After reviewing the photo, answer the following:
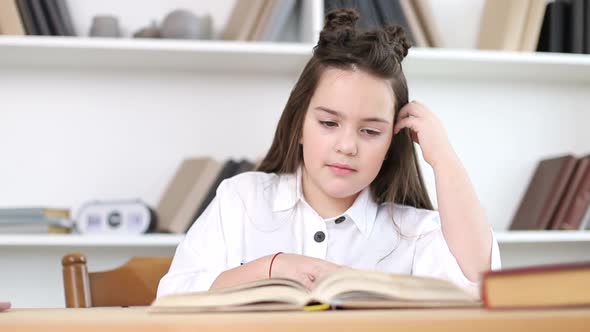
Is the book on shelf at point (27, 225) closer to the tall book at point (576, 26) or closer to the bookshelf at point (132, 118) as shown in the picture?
the bookshelf at point (132, 118)

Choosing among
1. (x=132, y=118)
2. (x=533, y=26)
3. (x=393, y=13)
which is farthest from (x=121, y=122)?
(x=533, y=26)

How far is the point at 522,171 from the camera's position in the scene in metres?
2.70

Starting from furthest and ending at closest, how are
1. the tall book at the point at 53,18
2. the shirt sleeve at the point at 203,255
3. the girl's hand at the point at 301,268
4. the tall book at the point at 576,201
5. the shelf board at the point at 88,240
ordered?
the tall book at the point at 576,201 → the tall book at the point at 53,18 → the shelf board at the point at 88,240 → the shirt sleeve at the point at 203,255 → the girl's hand at the point at 301,268

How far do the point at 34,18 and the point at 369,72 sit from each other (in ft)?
3.81

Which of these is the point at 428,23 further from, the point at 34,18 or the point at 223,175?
the point at 34,18

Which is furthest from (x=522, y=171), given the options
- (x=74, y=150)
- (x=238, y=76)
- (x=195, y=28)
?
(x=74, y=150)

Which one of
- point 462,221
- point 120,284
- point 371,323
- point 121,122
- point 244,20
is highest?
point 371,323

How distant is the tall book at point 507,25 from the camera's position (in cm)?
242

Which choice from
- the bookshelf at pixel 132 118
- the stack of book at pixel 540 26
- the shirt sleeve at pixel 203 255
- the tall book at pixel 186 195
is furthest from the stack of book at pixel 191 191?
the stack of book at pixel 540 26

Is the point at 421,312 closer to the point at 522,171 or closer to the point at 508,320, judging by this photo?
the point at 508,320

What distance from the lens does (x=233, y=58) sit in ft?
7.79

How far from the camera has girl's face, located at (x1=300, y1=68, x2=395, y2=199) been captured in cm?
147

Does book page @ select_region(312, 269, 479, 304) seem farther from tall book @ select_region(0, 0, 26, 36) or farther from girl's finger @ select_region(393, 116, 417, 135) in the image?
tall book @ select_region(0, 0, 26, 36)

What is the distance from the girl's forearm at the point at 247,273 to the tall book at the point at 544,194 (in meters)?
1.40
